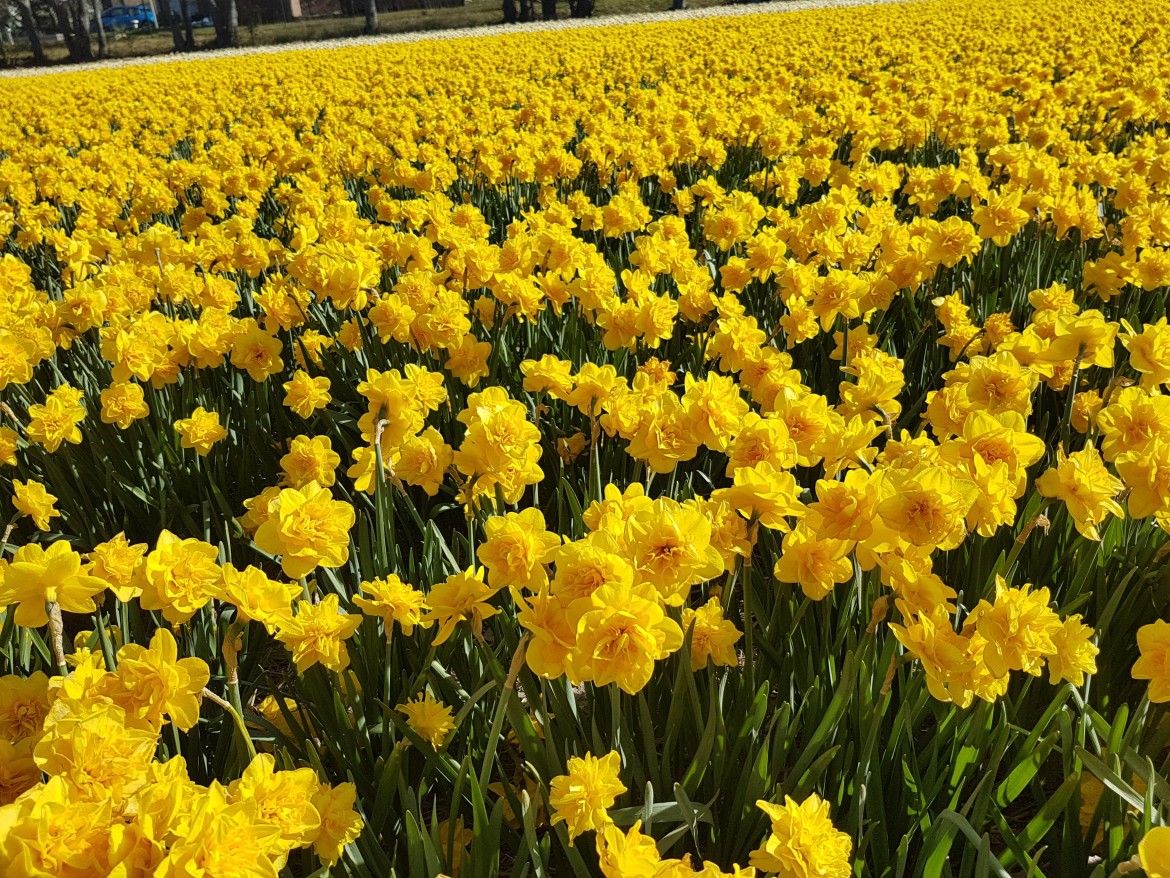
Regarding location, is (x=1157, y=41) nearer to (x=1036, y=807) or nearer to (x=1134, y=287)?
(x=1134, y=287)

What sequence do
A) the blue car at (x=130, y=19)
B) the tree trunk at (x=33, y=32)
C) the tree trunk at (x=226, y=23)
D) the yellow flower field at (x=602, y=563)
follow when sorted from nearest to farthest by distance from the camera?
1. the yellow flower field at (x=602, y=563)
2. the tree trunk at (x=226, y=23)
3. the tree trunk at (x=33, y=32)
4. the blue car at (x=130, y=19)

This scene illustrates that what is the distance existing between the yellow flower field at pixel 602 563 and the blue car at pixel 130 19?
63.5m

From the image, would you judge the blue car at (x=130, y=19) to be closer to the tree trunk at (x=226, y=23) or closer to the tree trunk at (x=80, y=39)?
the tree trunk at (x=80, y=39)

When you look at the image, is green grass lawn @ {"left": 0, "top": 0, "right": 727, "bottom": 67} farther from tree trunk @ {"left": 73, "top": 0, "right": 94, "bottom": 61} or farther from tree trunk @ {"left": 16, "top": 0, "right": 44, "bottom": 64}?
tree trunk @ {"left": 73, "top": 0, "right": 94, "bottom": 61}

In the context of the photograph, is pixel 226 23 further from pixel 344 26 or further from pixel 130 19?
pixel 130 19

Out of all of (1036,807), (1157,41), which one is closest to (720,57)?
(1157,41)

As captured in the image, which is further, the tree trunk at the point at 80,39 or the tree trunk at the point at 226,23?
the tree trunk at the point at 80,39

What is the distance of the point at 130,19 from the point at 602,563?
70403 mm

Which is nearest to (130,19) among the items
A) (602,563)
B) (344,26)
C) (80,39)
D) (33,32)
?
(80,39)

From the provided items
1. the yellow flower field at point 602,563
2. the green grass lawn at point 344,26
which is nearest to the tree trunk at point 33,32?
the green grass lawn at point 344,26

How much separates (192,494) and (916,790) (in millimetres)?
2580

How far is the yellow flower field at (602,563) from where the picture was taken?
124cm

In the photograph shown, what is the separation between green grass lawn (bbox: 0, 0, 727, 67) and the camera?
130 ft

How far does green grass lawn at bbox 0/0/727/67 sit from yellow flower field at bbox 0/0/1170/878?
38537mm
